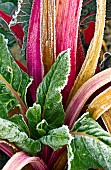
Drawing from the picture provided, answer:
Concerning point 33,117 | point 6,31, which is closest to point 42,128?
point 33,117

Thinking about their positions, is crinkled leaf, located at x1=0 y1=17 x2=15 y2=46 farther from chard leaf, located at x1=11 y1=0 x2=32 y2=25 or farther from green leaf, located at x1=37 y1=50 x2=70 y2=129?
green leaf, located at x1=37 y1=50 x2=70 y2=129

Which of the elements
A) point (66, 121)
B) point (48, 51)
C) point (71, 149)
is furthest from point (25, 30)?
point (71, 149)

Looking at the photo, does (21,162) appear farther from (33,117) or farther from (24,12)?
(24,12)

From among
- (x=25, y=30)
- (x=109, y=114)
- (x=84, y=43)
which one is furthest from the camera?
(x=84, y=43)

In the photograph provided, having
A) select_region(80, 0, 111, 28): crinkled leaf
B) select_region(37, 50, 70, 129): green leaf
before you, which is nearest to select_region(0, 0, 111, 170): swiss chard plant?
select_region(37, 50, 70, 129): green leaf

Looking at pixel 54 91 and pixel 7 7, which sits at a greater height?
pixel 7 7

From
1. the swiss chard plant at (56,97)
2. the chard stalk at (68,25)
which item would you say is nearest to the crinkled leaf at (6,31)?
the swiss chard plant at (56,97)

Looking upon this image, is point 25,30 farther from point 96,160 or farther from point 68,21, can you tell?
point 96,160

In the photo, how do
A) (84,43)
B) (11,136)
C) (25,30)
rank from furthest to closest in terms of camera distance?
(84,43)
(25,30)
(11,136)
